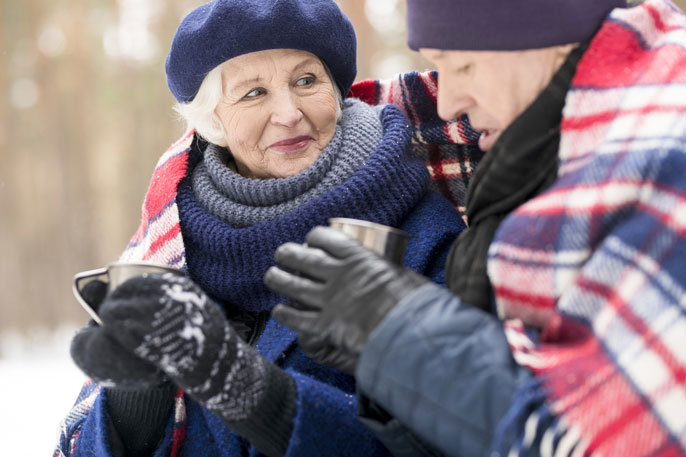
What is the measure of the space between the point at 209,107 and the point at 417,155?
549 millimetres

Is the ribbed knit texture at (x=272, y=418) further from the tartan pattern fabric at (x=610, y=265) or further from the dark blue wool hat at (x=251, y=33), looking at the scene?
the dark blue wool hat at (x=251, y=33)

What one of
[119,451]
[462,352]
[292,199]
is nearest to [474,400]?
[462,352]

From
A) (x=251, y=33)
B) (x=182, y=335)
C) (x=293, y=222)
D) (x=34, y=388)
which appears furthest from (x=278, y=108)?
(x=34, y=388)

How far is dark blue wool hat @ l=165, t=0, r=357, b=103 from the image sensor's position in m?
1.51

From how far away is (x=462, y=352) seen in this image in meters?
0.89

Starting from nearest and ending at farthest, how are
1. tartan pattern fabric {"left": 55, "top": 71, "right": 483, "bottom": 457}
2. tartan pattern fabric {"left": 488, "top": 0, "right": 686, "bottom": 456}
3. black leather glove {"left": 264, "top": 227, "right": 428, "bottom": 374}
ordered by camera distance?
tartan pattern fabric {"left": 488, "top": 0, "right": 686, "bottom": 456}
black leather glove {"left": 264, "top": 227, "right": 428, "bottom": 374}
tartan pattern fabric {"left": 55, "top": 71, "right": 483, "bottom": 457}

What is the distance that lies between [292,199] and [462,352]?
30.0 inches

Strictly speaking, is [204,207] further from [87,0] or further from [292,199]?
[87,0]

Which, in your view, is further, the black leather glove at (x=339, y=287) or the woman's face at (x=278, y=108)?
the woman's face at (x=278, y=108)

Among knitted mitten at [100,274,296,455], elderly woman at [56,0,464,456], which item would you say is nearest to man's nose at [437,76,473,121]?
elderly woman at [56,0,464,456]

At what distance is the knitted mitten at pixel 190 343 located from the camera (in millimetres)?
1028

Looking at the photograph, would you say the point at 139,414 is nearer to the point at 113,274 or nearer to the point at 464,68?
the point at 113,274

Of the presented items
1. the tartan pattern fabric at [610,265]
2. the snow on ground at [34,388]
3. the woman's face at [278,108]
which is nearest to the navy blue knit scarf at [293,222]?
the woman's face at [278,108]

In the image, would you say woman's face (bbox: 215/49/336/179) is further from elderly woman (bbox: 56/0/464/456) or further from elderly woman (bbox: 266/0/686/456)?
elderly woman (bbox: 266/0/686/456)
